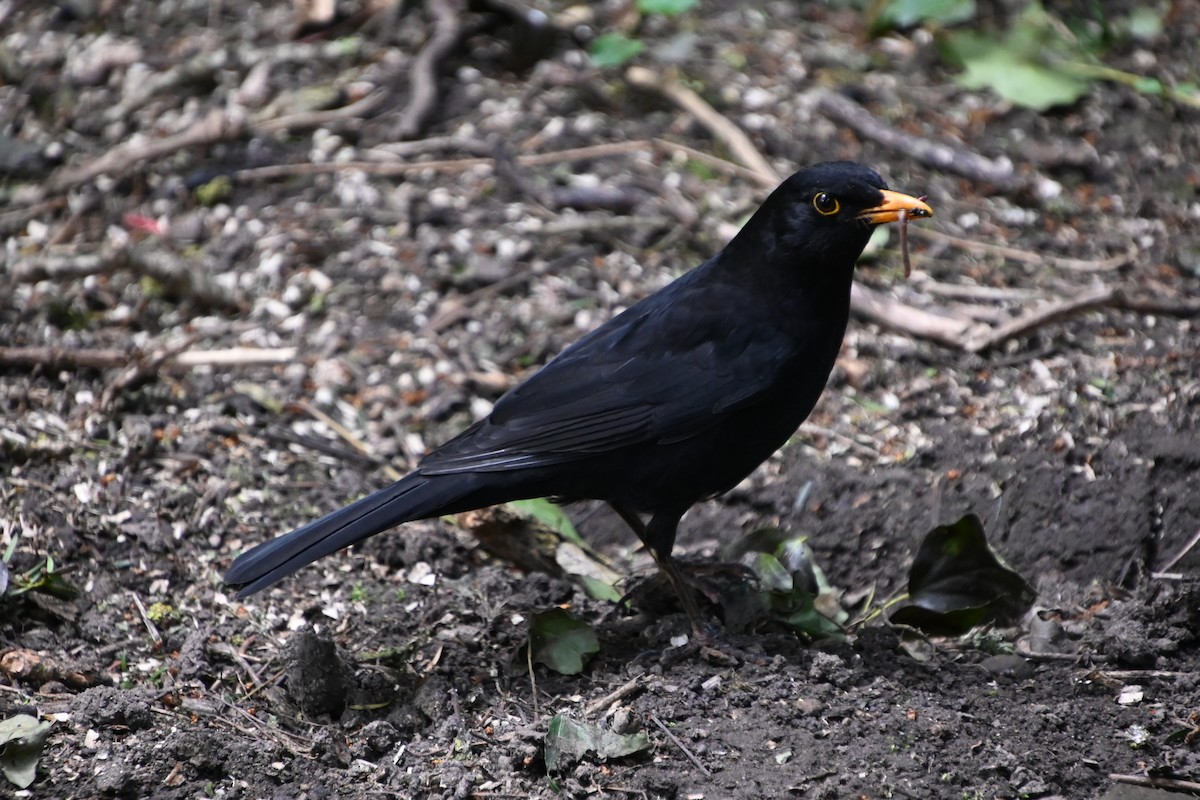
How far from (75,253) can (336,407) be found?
163cm

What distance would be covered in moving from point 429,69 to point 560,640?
3894 mm

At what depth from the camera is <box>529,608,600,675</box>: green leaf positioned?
3557 mm

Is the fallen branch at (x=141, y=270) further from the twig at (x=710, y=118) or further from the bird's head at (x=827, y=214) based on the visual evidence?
the bird's head at (x=827, y=214)

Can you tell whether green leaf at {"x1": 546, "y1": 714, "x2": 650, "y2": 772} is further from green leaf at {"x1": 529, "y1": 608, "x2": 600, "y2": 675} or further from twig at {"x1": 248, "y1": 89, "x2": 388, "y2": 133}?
twig at {"x1": 248, "y1": 89, "x2": 388, "y2": 133}

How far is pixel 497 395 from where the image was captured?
511cm

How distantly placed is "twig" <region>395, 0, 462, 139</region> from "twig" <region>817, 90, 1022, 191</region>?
2.04m

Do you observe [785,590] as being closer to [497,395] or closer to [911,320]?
[497,395]

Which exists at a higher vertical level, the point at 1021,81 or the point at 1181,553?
the point at 1021,81

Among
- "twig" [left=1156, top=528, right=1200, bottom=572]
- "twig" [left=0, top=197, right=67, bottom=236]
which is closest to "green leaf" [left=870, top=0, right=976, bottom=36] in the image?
"twig" [left=1156, top=528, right=1200, bottom=572]

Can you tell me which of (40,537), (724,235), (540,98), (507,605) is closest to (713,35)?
(540,98)

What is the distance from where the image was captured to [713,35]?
709cm

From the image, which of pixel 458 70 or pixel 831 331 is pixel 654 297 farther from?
pixel 458 70

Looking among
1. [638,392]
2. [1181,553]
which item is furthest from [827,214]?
[1181,553]

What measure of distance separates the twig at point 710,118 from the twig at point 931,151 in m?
0.57
